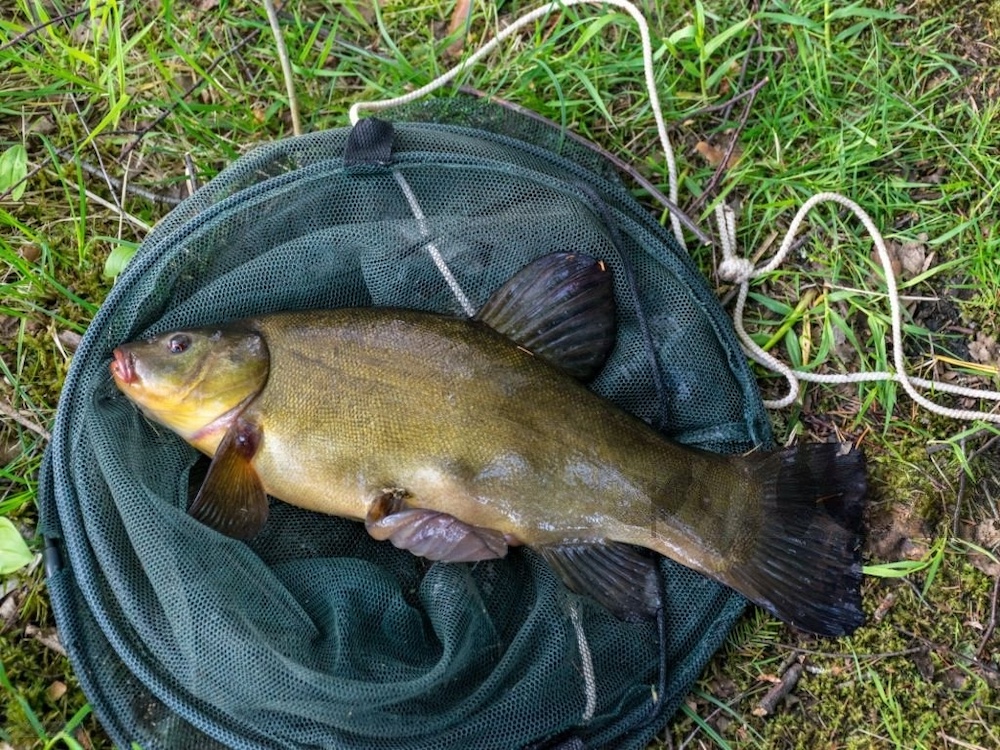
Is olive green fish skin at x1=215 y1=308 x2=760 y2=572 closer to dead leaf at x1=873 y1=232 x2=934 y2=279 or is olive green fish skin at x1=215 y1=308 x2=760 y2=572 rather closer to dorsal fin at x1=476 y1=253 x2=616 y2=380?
dorsal fin at x1=476 y1=253 x2=616 y2=380

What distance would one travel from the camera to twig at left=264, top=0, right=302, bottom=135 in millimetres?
3021

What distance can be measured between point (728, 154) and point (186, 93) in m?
1.96

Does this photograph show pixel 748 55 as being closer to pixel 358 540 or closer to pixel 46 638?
pixel 358 540

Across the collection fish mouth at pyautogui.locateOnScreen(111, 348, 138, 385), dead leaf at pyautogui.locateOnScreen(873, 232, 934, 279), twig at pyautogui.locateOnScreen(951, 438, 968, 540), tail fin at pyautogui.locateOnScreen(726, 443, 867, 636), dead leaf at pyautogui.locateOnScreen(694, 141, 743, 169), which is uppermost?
fish mouth at pyautogui.locateOnScreen(111, 348, 138, 385)

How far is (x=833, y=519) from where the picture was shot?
2664mm

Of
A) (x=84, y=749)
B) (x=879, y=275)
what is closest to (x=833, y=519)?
(x=879, y=275)

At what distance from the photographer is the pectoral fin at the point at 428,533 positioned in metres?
2.58

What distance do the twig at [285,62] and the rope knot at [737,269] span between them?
1.57 m

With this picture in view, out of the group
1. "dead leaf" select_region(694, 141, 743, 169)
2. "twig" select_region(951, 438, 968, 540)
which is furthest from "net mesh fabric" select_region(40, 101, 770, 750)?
"twig" select_region(951, 438, 968, 540)

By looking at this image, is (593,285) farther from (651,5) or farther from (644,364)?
(651,5)

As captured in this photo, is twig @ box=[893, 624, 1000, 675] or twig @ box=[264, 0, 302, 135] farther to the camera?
twig @ box=[264, 0, 302, 135]

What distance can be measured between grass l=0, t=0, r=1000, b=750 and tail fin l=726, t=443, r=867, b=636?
0.31m

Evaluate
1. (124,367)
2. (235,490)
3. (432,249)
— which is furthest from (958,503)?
(124,367)

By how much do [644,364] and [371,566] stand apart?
3.47ft
